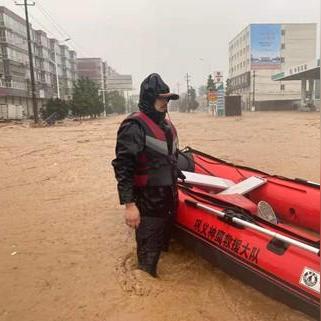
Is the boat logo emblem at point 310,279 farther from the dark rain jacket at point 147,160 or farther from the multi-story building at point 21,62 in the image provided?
the multi-story building at point 21,62

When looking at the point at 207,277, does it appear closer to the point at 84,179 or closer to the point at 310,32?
the point at 84,179

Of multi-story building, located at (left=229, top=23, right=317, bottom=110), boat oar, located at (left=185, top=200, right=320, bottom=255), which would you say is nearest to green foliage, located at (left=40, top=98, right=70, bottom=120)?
multi-story building, located at (left=229, top=23, right=317, bottom=110)

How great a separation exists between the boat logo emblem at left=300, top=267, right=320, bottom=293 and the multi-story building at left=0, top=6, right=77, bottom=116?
48491mm

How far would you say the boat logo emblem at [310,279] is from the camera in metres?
2.99

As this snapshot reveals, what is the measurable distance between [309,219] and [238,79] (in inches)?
2974

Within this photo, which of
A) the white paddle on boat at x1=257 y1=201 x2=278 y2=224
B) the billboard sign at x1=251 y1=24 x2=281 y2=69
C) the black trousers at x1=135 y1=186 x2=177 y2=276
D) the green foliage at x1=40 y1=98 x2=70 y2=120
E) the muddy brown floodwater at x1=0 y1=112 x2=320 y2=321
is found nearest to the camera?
the muddy brown floodwater at x1=0 y1=112 x2=320 y2=321

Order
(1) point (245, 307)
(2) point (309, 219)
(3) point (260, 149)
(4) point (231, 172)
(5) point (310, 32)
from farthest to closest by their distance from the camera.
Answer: (5) point (310, 32), (3) point (260, 149), (4) point (231, 172), (2) point (309, 219), (1) point (245, 307)

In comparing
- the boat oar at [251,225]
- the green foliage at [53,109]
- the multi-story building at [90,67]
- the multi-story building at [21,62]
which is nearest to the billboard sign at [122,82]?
the multi-story building at [21,62]

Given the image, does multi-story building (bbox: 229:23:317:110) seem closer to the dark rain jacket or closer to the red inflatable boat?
the red inflatable boat

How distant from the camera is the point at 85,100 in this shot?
142 feet

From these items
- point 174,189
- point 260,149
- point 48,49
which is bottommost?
point 260,149

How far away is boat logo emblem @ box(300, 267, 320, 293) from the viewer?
2.99m

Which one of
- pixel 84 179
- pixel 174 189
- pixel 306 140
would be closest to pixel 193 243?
pixel 174 189

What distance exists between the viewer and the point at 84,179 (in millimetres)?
8578
